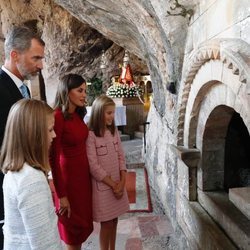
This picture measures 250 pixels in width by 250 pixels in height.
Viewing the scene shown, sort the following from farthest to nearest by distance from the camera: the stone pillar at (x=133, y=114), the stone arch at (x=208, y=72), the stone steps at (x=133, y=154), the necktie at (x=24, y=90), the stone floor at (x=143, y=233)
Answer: the stone pillar at (x=133, y=114) < the stone steps at (x=133, y=154) < the stone floor at (x=143, y=233) < the necktie at (x=24, y=90) < the stone arch at (x=208, y=72)

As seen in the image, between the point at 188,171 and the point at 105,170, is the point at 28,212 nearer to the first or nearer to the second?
the point at 105,170

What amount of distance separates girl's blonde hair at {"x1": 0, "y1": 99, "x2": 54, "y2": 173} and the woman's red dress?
77 centimetres

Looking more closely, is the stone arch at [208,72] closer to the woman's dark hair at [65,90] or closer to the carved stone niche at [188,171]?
the carved stone niche at [188,171]

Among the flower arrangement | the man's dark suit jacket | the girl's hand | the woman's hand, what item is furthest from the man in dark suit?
the flower arrangement

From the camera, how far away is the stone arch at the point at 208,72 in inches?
56.4

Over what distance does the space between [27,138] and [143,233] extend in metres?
2.51

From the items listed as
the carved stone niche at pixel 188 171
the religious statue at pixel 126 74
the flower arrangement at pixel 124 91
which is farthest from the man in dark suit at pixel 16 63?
the flower arrangement at pixel 124 91

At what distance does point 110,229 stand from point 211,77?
1.45 meters

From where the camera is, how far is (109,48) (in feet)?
33.7

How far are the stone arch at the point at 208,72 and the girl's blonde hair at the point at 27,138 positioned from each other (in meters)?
0.95

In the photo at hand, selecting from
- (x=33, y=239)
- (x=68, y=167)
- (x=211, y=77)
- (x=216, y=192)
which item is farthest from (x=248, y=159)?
(x=33, y=239)

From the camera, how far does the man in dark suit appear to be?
5.32 feet

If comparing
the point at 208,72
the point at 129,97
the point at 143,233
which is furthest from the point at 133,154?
the point at 208,72

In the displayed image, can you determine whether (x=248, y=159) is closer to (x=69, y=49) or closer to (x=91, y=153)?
(x=91, y=153)
